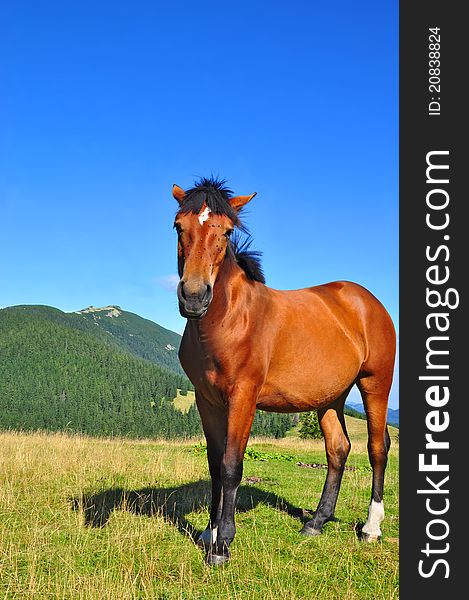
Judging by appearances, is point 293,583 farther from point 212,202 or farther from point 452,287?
point 212,202

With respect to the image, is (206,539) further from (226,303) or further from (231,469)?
(226,303)

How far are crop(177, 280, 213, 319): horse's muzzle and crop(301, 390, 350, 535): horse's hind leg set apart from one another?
3.25 metres

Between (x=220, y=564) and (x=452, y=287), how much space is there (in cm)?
332

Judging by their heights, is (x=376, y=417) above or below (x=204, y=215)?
below

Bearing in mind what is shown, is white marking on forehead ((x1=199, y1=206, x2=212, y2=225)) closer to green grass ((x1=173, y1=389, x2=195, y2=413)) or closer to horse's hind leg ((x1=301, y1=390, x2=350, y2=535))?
horse's hind leg ((x1=301, y1=390, x2=350, y2=535))

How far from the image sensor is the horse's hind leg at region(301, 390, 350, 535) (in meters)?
6.40

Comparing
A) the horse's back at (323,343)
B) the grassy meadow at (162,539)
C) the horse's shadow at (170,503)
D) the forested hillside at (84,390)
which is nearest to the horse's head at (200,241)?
the horse's back at (323,343)

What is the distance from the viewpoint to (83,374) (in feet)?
528

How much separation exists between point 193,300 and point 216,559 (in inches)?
98.9

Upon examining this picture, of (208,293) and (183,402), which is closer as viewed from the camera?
(208,293)

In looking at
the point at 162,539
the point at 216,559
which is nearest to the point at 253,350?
the point at 216,559

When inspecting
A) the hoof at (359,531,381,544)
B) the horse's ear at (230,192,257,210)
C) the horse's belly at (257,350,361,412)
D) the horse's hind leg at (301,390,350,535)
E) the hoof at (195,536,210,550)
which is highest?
the horse's ear at (230,192,257,210)

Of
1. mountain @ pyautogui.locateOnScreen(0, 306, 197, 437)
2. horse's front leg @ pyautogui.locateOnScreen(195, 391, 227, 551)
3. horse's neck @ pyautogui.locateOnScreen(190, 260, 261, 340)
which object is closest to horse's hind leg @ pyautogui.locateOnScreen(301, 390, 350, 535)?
horse's front leg @ pyautogui.locateOnScreen(195, 391, 227, 551)

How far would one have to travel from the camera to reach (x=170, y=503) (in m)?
6.89
